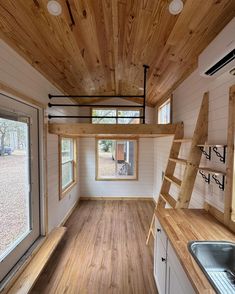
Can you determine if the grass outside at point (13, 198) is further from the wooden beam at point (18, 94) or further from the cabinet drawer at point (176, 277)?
the cabinet drawer at point (176, 277)

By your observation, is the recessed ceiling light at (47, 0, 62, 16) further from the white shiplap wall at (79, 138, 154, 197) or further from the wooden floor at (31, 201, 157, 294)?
the white shiplap wall at (79, 138, 154, 197)

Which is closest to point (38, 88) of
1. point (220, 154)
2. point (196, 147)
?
point (196, 147)

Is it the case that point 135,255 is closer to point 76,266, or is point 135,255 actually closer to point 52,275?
point 76,266

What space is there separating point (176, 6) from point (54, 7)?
1.00 m

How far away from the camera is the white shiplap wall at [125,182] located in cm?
582

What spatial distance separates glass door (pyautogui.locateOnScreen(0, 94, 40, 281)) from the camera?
6.94ft

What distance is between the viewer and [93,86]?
164 inches

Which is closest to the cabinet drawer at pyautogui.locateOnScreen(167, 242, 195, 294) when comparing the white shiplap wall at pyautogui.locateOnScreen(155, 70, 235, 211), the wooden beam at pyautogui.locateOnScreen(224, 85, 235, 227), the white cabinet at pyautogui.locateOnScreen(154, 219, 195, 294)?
the white cabinet at pyautogui.locateOnScreen(154, 219, 195, 294)

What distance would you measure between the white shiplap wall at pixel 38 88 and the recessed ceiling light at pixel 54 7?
2.08 ft

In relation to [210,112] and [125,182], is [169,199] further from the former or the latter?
[125,182]

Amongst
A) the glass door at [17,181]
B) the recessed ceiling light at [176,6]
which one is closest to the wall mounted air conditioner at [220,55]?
the recessed ceiling light at [176,6]

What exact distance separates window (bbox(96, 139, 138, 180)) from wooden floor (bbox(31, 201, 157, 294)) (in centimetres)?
146

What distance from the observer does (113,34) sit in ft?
6.93

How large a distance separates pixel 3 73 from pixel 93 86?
2.37 metres
